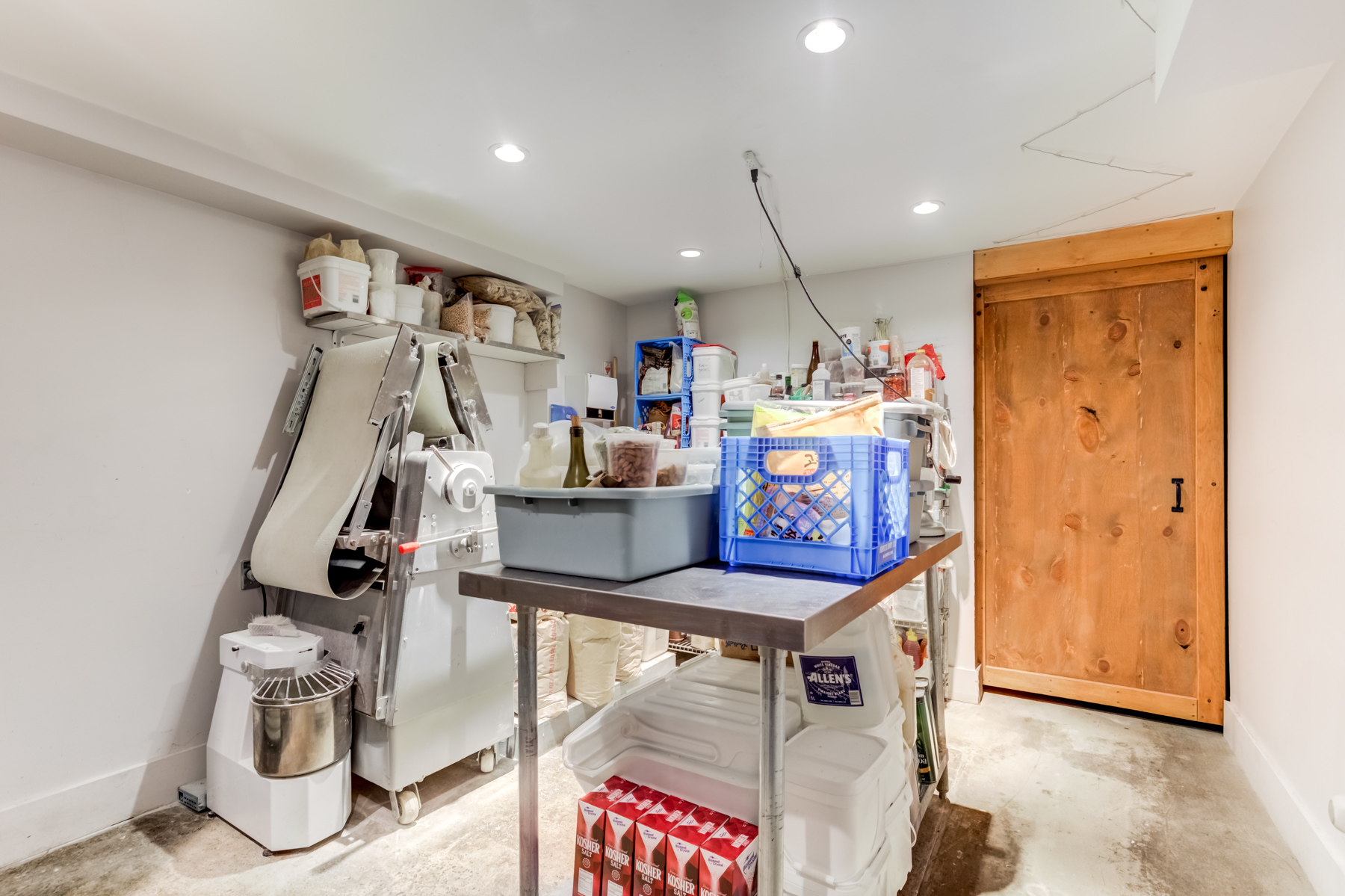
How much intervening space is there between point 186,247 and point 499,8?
1.63 meters

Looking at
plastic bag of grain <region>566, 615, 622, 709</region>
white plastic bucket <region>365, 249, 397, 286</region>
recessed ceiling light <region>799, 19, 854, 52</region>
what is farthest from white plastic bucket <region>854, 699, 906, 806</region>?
white plastic bucket <region>365, 249, 397, 286</region>

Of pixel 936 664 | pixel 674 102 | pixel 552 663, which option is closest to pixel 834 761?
pixel 936 664

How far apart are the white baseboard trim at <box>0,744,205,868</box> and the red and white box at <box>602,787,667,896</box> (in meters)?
1.89

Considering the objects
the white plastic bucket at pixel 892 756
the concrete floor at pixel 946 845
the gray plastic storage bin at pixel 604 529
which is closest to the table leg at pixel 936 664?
the concrete floor at pixel 946 845

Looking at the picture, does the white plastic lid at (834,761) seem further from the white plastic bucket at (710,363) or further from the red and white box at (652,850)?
the white plastic bucket at (710,363)

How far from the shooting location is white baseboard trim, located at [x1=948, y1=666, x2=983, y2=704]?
3.30 metres

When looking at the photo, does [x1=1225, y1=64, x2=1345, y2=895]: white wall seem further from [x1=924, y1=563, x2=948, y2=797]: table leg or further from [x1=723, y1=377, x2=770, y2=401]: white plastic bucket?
[x1=723, y1=377, x2=770, y2=401]: white plastic bucket

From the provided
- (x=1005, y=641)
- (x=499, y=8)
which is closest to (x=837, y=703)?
(x=499, y=8)

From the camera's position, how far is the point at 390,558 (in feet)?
7.09

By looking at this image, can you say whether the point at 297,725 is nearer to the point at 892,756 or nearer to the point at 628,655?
the point at 628,655

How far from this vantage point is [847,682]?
1.50 metres

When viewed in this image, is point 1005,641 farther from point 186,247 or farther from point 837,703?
point 186,247

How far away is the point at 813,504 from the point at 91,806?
8.46ft

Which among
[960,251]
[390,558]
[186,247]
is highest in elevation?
[960,251]
